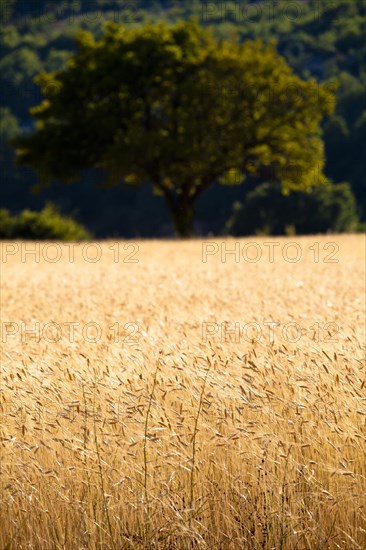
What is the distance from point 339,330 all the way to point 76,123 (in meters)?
35.8

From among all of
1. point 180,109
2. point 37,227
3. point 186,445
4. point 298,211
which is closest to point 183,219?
point 180,109

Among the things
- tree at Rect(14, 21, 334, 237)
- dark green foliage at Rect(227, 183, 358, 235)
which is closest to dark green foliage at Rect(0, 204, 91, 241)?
tree at Rect(14, 21, 334, 237)

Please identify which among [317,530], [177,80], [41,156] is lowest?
[317,530]

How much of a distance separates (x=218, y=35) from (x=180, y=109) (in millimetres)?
91196

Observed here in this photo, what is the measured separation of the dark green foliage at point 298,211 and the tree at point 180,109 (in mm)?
32844

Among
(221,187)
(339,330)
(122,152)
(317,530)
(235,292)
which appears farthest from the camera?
(221,187)

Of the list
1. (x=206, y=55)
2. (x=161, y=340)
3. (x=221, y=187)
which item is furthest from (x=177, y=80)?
(x=221, y=187)

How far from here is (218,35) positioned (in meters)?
127

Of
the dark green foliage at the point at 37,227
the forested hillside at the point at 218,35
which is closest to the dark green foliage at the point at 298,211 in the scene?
the forested hillside at the point at 218,35

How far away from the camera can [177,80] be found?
135 feet

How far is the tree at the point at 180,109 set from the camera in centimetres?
4019

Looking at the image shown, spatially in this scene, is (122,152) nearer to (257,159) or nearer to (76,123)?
(76,123)

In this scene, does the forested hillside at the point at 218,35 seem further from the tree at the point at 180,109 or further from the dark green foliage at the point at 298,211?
the tree at the point at 180,109

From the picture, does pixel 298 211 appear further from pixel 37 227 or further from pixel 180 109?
pixel 37 227
